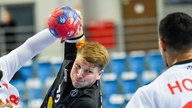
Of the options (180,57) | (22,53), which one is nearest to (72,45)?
(22,53)

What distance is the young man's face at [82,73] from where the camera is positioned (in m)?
3.35

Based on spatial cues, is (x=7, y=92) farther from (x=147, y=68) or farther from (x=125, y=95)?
(x=147, y=68)

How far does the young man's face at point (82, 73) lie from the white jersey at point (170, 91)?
0.61 m

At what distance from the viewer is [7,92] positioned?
3.58 m

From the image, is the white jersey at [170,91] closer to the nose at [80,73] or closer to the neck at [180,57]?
the neck at [180,57]

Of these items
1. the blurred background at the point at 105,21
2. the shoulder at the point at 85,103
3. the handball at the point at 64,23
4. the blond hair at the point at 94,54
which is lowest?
the blurred background at the point at 105,21

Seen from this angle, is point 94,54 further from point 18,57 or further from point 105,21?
point 105,21

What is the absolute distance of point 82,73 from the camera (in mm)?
3336

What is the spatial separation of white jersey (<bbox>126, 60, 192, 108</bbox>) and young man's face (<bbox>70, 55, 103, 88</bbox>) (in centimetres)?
61

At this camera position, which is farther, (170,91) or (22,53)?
(22,53)

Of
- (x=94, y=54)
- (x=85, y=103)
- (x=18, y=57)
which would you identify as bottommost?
(x=85, y=103)

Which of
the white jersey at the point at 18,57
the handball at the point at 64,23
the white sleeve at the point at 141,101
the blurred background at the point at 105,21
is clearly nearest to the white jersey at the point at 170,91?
the white sleeve at the point at 141,101

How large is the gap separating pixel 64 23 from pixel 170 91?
1.06m

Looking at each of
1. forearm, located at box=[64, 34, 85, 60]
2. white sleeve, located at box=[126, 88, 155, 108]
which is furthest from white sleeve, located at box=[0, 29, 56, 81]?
white sleeve, located at box=[126, 88, 155, 108]
